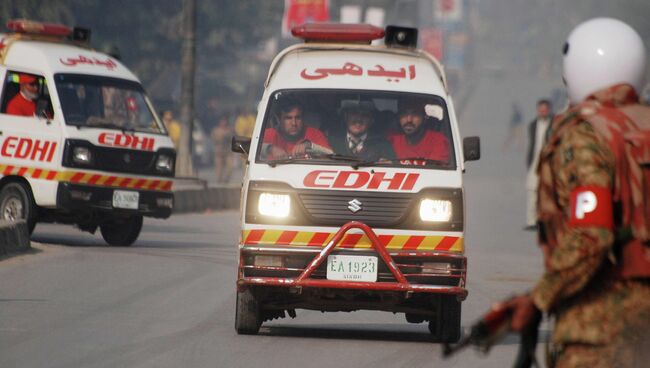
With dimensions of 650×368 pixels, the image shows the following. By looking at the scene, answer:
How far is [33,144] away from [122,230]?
1.78m

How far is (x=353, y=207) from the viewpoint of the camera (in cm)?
1076

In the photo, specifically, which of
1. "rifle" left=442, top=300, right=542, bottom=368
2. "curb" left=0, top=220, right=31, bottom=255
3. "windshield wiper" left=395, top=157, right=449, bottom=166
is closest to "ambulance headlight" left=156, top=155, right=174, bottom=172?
"curb" left=0, top=220, right=31, bottom=255

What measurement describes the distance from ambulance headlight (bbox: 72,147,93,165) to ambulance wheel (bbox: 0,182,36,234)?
2.15 feet

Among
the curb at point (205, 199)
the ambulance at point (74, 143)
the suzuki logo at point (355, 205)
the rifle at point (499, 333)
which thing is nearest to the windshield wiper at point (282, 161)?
the suzuki logo at point (355, 205)

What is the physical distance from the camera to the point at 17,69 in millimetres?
17984

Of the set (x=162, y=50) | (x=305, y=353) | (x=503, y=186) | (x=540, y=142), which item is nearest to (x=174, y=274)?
(x=305, y=353)

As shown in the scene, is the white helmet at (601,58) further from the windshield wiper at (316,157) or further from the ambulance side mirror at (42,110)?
the ambulance side mirror at (42,110)

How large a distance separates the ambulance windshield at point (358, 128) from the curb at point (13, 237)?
528 cm

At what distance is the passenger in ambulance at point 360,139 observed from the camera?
1129cm

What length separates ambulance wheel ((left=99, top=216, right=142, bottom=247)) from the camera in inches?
735

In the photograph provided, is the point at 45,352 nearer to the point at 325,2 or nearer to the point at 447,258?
the point at 447,258

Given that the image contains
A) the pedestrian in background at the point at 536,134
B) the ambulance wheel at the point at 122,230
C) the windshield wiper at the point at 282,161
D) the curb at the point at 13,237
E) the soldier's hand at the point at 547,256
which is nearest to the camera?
the soldier's hand at the point at 547,256

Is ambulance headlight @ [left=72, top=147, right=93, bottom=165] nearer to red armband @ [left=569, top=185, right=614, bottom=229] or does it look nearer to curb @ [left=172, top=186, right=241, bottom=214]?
curb @ [left=172, top=186, right=241, bottom=214]

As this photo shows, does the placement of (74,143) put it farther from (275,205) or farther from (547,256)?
(547,256)
